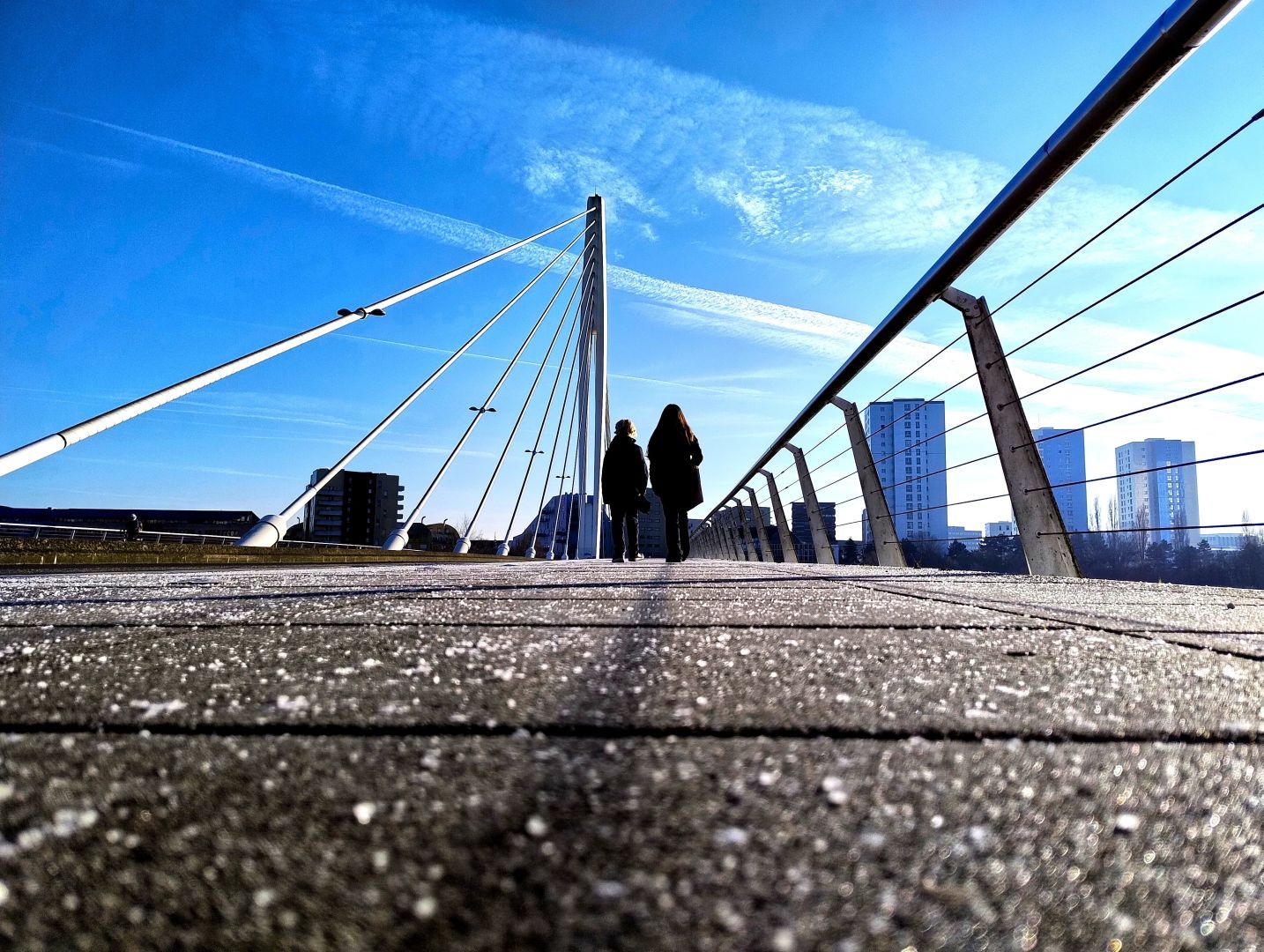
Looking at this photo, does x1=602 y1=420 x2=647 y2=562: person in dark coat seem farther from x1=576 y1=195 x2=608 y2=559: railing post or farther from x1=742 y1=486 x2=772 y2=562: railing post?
x1=576 y1=195 x2=608 y2=559: railing post

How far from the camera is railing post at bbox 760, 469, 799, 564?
354 inches

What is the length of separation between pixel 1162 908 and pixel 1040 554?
3.70 meters

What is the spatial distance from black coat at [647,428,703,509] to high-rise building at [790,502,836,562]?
1234 mm

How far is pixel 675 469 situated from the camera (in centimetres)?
698

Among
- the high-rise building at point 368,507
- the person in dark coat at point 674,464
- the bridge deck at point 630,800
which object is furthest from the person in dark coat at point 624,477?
the high-rise building at point 368,507

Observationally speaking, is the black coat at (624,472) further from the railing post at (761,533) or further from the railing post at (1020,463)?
the railing post at (1020,463)

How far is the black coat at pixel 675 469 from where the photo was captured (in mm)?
6973

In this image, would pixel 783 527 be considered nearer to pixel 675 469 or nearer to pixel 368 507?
pixel 675 469

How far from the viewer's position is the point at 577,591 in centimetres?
267

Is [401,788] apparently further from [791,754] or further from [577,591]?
[577,591]

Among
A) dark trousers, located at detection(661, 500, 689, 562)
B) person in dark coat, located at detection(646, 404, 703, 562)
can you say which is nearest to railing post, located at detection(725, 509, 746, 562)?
dark trousers, located at detection(661, 500, 689, 562)

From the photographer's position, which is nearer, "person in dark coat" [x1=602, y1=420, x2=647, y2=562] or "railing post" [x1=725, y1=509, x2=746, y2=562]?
"person in dark coat" [x1=602, y1=420, x2=647, y2=562]

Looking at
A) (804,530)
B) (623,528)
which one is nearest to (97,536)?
(623,528)

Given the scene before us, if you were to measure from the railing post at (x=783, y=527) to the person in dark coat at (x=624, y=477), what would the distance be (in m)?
1.79
